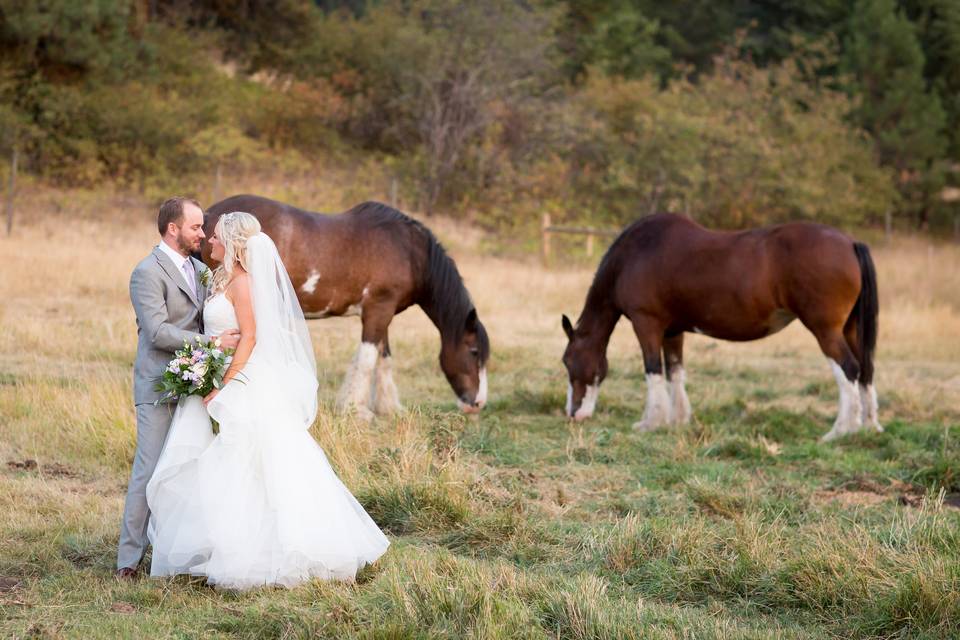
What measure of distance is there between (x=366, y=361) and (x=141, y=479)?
4165 millimetres

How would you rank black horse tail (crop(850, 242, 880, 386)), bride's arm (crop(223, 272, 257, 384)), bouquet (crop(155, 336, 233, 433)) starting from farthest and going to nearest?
black horse tail (crop(850, 242, 880, 386)) < bride's arm (crop(223, 272, 257, 384)) < bouquet (crop(155, 336, 233, 433))

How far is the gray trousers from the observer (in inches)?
185

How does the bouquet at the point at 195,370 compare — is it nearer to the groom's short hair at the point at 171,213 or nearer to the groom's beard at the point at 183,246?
the groom's beard at the point at 183,246

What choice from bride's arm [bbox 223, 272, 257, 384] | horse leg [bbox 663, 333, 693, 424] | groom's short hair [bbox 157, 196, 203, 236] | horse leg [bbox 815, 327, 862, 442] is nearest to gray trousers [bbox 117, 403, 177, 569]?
bride's arm [bbox 223, 272, 257, 384]

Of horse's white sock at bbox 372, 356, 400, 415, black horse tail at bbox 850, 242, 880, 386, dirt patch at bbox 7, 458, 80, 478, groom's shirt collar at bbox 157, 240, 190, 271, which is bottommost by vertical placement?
horse's white sock at bbox 372, 356, 400, 415

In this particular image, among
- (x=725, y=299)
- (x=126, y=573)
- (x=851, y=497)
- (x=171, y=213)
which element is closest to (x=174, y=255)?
(x=171, y=213)

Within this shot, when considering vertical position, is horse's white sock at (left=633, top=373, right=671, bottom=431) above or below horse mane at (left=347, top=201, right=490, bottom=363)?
below

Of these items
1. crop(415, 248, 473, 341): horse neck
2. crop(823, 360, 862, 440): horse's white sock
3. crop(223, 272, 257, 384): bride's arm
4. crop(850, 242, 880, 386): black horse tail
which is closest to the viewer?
crop(223, 272, 257, 384): bride's arm

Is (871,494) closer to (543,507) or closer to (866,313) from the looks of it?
(543,507)

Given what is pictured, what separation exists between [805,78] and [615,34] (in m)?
6.80

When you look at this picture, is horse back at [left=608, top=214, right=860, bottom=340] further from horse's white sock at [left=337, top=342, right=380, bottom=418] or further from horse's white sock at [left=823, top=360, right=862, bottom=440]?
horse's white sock at [left=337, top=342, right=380, bottom=418]

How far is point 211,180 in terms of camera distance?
24.2m

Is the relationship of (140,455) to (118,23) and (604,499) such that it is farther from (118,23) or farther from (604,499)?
(118,23)

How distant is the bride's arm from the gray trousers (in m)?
0.40
